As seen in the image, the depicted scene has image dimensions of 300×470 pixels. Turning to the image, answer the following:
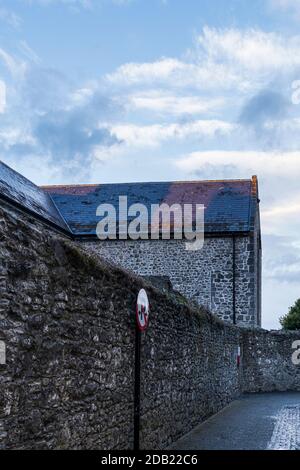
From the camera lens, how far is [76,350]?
18.3 feet

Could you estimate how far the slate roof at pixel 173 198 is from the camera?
82.3ft

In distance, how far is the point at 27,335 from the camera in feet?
15.1

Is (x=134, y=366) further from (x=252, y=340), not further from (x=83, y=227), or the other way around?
(x=83, y=227)

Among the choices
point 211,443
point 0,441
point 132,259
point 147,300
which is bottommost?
point 211,443

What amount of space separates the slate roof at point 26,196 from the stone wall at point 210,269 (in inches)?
143

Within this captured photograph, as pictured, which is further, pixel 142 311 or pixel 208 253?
pixel 208 253

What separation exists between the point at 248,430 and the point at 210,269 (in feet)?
44.6

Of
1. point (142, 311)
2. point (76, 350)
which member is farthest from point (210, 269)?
point (76, 350)

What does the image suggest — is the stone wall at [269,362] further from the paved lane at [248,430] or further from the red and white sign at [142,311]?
the red and white sign at [142,311]

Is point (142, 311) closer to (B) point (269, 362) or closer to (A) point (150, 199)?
(B) point (269, 362)

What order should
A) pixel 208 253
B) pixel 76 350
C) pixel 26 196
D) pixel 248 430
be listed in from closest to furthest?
pixel 76 350, pixel 248 430, pixel 26 196, pixel 208 253

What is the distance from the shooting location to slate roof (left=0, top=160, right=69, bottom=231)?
18639 millimetres
